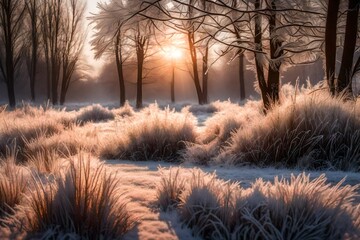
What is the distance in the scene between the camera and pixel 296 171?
12.7 ft

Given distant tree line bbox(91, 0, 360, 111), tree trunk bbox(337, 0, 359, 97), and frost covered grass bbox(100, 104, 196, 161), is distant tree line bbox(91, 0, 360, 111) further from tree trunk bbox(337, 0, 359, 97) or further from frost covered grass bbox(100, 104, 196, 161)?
frost covered grass bbox(100, 104, 196, 161)

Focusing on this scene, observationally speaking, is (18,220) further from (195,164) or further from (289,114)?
(289,114)

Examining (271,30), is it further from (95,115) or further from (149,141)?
(95,115)

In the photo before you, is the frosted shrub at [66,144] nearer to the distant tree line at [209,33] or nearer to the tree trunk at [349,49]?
the distant tree line at [209,33]

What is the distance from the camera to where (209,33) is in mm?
6277

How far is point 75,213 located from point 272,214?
108 cm

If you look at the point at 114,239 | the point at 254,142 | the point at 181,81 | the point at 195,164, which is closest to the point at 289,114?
the point at 254,142

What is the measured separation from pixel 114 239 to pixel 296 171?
8.24ft

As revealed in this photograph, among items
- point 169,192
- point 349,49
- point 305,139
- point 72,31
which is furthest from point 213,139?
point 72,31

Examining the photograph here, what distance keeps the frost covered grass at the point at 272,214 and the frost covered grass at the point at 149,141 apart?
3213mm

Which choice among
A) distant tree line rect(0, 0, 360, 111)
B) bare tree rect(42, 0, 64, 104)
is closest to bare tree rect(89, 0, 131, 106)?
distant tree line rect(0, 0, 360, 111)

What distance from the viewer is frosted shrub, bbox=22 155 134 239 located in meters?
1.95

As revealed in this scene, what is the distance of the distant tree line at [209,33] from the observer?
20.9 feet

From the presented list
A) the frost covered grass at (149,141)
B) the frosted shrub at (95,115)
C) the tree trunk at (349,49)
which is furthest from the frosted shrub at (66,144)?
the frosted shrub at (95,115)
